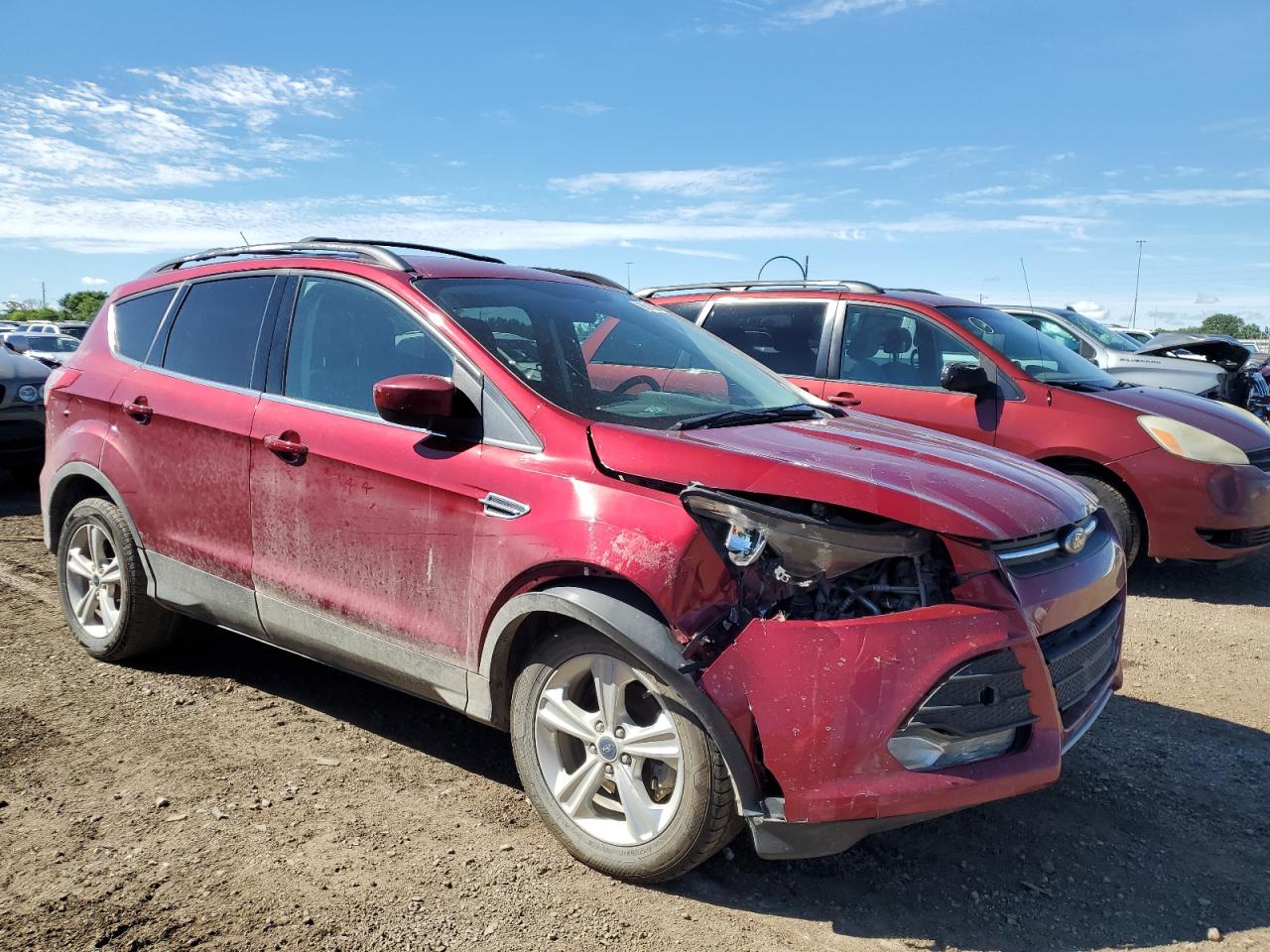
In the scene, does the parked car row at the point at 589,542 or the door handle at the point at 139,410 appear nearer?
the parked car row at the point at 589,542

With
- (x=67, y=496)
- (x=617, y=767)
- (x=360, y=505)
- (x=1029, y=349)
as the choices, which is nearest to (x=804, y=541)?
(x=617, y=767)

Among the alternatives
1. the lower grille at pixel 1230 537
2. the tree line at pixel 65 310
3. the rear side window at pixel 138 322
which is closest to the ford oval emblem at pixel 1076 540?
the lower grille at pixel 1230 537

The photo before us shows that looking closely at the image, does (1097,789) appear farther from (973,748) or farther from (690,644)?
(690,644)

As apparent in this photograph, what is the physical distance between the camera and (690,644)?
2.64 m

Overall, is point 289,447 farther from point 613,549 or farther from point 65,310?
point 65,310

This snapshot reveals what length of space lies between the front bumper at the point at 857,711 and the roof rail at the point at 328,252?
2.03 m

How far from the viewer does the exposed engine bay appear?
263 centimetres

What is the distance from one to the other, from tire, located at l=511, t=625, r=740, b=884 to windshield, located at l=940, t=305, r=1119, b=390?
4.72m

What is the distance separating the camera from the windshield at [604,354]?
10.9 ft

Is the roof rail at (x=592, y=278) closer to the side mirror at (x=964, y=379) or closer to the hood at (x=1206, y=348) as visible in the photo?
the side mirror at (x=964, y=379)

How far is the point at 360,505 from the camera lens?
3.41 m

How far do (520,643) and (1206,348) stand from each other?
32.2ft

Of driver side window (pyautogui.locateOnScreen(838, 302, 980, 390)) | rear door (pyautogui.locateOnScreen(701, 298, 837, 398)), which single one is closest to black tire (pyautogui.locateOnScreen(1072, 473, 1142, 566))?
driver side window (pyautogui.locateOnScreen(838, 302, 980, 390))

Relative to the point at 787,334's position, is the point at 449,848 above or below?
below
